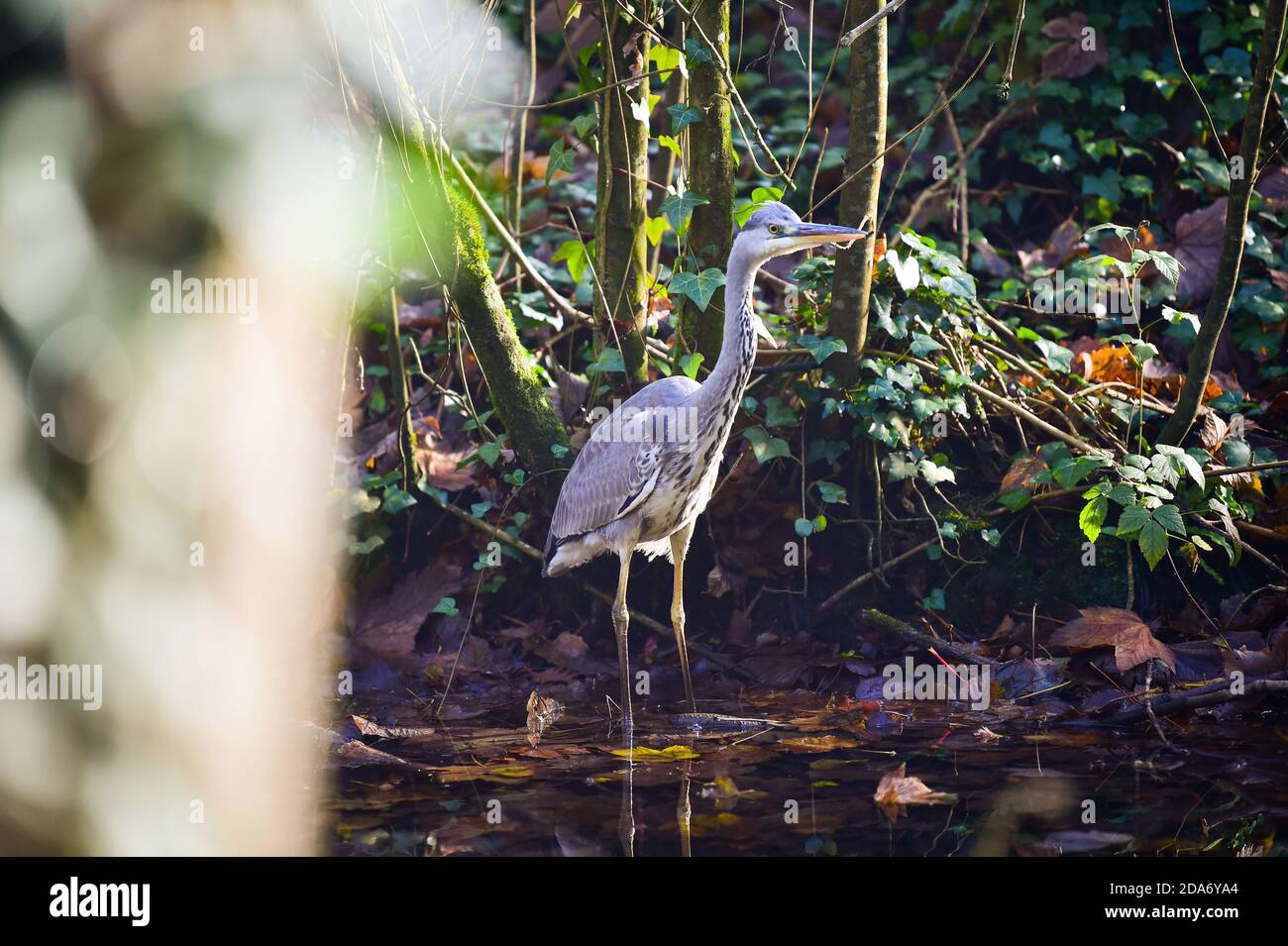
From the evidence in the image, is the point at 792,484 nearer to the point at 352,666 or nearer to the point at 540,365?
the point at 540,365

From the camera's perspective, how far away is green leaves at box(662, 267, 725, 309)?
5258mm

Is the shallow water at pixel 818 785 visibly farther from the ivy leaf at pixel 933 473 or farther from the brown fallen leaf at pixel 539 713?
the ivy leaf at pixel 933 473

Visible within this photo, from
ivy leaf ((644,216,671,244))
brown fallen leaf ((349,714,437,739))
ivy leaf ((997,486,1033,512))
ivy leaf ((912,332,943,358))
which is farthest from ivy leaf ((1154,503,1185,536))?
brown fallen leaf ((349,714,437,739))

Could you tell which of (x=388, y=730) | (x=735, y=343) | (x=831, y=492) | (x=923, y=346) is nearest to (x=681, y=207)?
(x=735, y=343)

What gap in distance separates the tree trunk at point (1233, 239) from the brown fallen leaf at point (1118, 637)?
2.86 feet

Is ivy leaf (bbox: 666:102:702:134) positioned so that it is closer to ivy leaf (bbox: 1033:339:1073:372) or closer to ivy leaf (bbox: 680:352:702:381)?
ivy leaf (bbox: 680:352:702:381)

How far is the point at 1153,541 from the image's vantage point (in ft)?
15.0

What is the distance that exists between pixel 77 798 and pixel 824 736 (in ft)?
13.1

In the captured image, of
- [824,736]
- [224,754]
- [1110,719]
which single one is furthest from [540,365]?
[224,754]

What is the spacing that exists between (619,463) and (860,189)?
1652 mm

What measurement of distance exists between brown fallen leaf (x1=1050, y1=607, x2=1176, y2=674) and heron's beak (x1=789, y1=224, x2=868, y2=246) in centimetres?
189

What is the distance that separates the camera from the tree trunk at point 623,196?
17.9 feet

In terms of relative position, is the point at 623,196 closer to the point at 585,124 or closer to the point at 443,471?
the point at 585,124

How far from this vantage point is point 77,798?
73 centimetres
